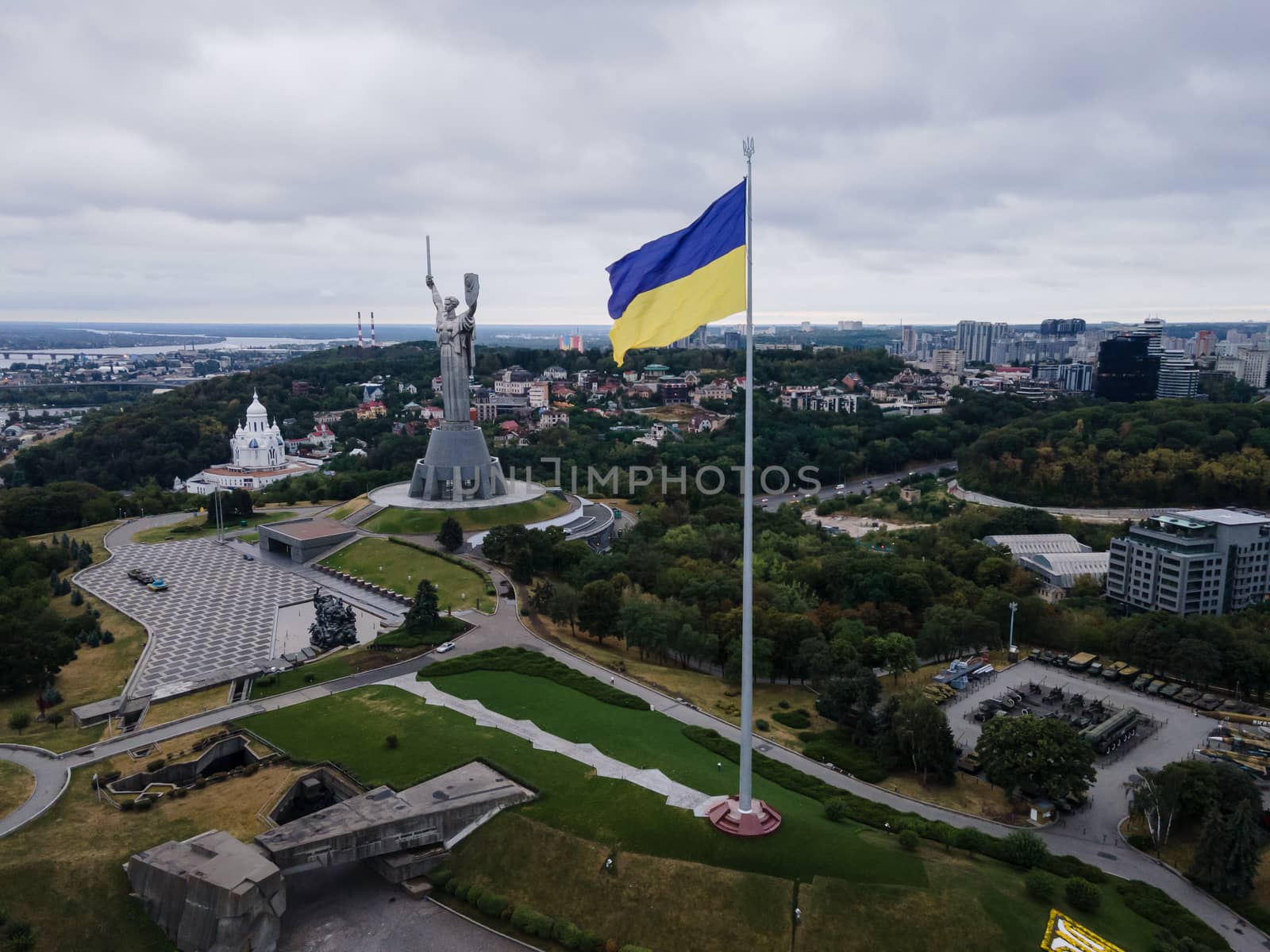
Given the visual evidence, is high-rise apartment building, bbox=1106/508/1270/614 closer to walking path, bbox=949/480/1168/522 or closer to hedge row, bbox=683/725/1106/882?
walking path, bbox=949/480/1168/522

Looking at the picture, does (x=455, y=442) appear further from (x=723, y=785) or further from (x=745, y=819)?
(x=745, y=819)

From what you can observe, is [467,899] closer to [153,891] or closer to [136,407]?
[153,891]

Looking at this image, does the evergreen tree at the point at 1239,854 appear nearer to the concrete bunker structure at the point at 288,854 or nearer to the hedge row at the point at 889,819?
the hedge row at the point at 889,819

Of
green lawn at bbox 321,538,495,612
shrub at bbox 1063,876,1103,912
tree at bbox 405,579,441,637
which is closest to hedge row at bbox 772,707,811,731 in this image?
shrub at bbox 1063,876,1103,912

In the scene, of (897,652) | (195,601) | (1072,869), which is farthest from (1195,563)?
(195,601)

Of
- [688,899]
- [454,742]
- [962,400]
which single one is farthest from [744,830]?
[962,400]
